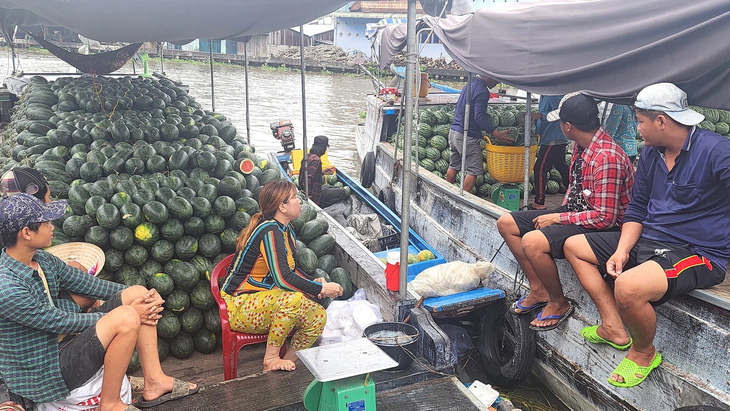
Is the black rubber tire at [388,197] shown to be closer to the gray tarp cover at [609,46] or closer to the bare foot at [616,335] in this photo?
the gray tarp cover at [609,46]

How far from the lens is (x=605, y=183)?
12.1ft

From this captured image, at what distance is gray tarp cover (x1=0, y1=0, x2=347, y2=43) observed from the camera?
150 inches

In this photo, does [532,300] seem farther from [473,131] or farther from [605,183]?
[473,131]

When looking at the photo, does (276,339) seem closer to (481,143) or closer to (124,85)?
(481,143)

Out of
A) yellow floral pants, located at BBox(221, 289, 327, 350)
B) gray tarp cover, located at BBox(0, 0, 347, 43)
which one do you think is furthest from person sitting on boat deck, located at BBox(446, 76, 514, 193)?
yellow floral pants, located at BBox(221, 289, 327, 350)

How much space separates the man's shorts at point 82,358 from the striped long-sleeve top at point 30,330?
1.3 inches

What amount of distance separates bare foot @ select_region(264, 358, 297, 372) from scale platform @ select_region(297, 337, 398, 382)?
2.73ft

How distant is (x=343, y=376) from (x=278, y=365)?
123cm

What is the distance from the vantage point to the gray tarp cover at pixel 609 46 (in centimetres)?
319

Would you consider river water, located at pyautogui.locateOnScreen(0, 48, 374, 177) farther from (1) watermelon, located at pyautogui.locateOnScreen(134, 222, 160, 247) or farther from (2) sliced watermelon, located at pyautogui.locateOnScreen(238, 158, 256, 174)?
(1) watermelon, located at pyautogui.locateOnScreen(134, 222, 160, 247)

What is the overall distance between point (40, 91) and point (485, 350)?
24.2ft

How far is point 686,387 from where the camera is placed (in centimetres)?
321

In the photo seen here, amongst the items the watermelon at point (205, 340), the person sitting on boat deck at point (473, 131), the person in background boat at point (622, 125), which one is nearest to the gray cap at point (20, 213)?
the watermelon at point (205, 340)

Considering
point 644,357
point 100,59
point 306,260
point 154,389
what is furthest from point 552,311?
point 100,59
